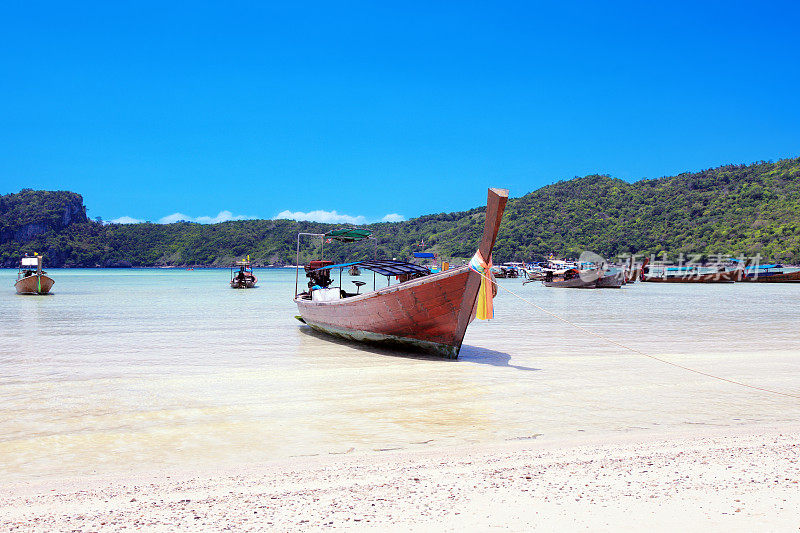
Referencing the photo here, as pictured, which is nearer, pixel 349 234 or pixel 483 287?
pixel 483 287

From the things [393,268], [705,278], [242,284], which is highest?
[705,278]

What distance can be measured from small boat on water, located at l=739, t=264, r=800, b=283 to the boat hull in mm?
57227

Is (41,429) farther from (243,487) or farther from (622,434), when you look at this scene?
(622,434)

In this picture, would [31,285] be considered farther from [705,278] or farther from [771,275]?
[771,275]

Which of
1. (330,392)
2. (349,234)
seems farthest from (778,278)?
(330,392)

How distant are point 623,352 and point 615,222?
95.3 m

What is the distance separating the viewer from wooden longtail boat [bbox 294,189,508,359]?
9719mm

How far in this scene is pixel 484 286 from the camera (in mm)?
9797

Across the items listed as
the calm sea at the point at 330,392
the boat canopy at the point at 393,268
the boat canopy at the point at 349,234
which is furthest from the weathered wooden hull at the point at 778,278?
the boat canopy at the point at 393,268

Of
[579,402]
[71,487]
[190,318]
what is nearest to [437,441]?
[579,402]

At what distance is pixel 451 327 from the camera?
10.6m

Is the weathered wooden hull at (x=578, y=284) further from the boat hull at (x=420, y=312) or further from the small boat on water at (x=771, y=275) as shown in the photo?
the boat hull at (x=420, y=312)

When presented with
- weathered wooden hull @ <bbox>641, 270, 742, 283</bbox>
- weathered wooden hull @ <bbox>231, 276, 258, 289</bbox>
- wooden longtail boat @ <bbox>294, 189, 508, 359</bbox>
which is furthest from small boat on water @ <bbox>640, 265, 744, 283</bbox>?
wooden longtail boat @ <bbox>294, 189, 508, 359</bbox>

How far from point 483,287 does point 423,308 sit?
1272mm
